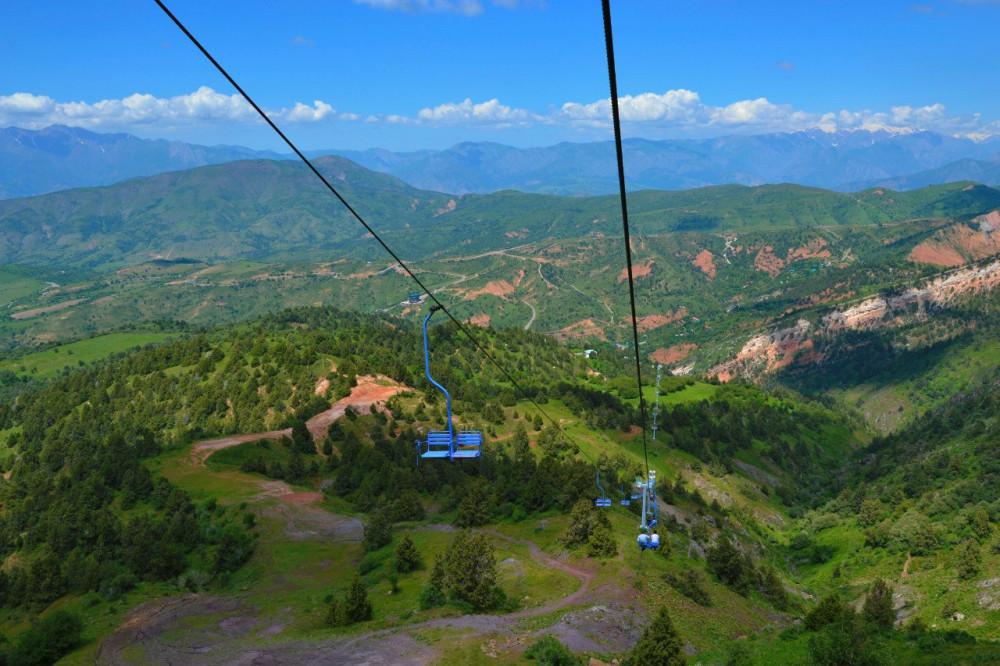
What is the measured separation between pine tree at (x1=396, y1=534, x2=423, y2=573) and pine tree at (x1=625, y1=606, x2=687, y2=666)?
2577 cm

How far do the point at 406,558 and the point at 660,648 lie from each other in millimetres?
28029

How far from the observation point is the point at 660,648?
38.3 m

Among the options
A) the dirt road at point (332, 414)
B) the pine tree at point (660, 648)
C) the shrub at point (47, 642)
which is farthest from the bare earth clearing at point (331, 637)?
the dirt road at point (332, 414)

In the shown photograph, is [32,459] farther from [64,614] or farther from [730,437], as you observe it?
[730,437]

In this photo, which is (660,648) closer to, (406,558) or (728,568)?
(406,558)

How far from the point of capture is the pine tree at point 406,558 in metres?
59.4

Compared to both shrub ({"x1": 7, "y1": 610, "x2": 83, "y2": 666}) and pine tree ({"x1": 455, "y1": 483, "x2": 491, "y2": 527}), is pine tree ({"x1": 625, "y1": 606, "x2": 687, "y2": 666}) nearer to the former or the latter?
pine tree ({"x1": 455, "y1": 483, "x2": 491, "y2": 527})

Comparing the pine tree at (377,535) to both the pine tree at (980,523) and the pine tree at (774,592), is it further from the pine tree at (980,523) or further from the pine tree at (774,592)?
the pine tree at (980,523)

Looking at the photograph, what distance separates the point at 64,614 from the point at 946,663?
58.1 m

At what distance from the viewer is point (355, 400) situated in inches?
4646

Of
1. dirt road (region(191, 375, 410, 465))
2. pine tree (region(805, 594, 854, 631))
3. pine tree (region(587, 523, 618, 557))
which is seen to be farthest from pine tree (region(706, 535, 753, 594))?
dirt road (region(191, 375, 410, 465))

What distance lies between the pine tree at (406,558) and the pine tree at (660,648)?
2577 centimetres

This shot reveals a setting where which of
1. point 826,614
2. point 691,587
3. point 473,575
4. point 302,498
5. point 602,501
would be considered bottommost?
point 691,587

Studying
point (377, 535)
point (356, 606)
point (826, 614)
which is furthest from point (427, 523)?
point (826, 614)
